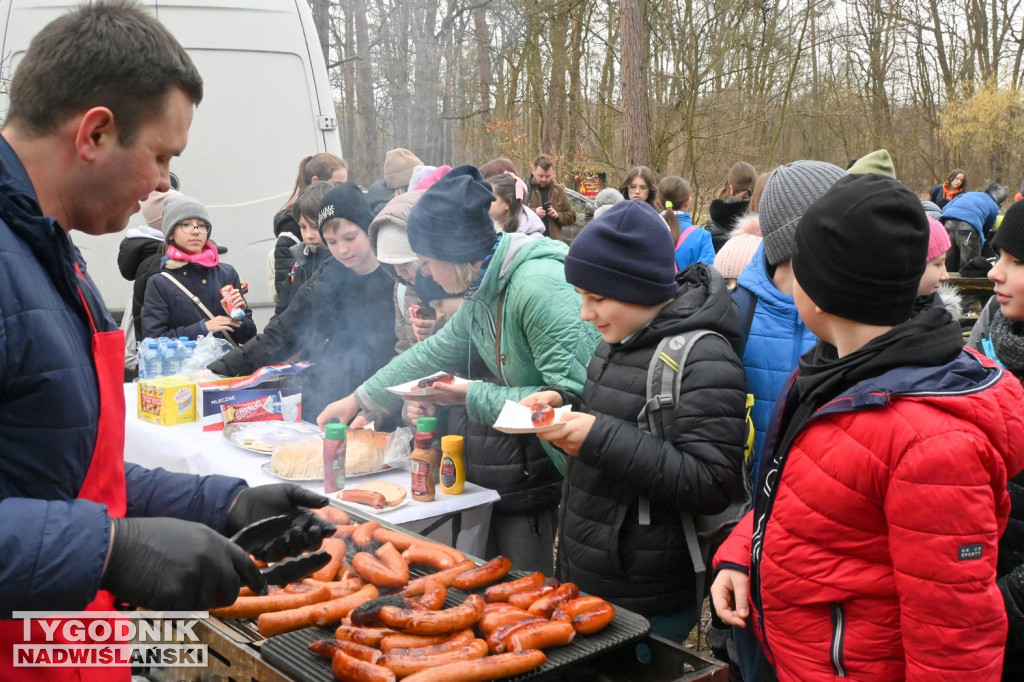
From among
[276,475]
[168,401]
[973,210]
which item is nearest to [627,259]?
[276,475]

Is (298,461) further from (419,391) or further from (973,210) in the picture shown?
(973,210)

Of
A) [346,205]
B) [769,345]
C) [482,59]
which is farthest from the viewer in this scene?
[482,59]

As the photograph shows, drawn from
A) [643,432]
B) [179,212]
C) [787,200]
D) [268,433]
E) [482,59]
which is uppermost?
[482,59]

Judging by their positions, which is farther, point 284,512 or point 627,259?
point 627,259

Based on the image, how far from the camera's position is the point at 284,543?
6.82ft

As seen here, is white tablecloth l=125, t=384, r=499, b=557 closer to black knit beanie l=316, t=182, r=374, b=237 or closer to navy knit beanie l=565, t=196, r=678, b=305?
navy knit beanie l=565, t=196, r=678, b=305

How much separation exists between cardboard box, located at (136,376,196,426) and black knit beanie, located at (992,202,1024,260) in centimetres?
397

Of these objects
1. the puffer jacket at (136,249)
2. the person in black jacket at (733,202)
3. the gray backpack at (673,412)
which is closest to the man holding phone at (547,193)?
the person in black jacket at (733,202)

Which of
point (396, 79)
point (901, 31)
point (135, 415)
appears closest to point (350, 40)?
point (396, 79)

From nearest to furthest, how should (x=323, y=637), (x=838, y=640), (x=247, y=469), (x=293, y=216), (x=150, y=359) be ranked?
(x=838, y=640)
(x=323, y=637)
(x=247, y=469)
(x=150, y=359)
(x=293, y=216)

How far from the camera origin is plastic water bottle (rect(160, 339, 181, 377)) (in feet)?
17.4

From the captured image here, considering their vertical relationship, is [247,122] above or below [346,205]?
above

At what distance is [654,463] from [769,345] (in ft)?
2.85

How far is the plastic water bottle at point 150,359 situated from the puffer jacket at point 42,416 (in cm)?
384
